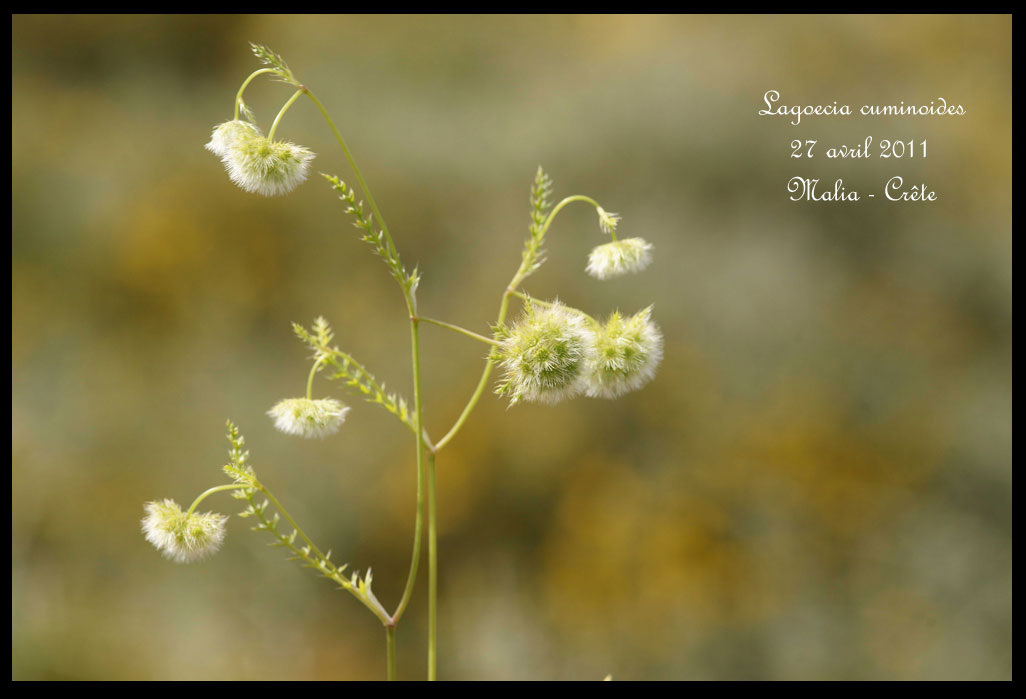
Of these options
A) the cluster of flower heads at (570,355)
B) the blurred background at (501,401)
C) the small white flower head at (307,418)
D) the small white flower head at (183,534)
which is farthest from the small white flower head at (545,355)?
the blurred background at (501,401)

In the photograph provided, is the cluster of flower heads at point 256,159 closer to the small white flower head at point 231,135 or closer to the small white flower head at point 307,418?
the small white flower head at point 231,135

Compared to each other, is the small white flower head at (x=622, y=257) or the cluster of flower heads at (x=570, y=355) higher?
the small white flower head at (x=622, y=257)

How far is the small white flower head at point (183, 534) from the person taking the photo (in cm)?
62

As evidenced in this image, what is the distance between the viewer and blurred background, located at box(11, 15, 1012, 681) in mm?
1215

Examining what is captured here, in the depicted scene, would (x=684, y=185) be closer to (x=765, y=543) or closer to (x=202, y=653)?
(x=765, y=543)

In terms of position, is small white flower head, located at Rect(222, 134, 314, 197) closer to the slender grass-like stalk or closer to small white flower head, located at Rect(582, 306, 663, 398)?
the slender grass-like stalk

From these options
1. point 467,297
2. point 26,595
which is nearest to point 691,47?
point 467,297

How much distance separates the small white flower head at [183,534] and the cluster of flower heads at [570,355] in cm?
27

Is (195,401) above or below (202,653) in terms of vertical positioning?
above

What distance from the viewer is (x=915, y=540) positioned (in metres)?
1.22
